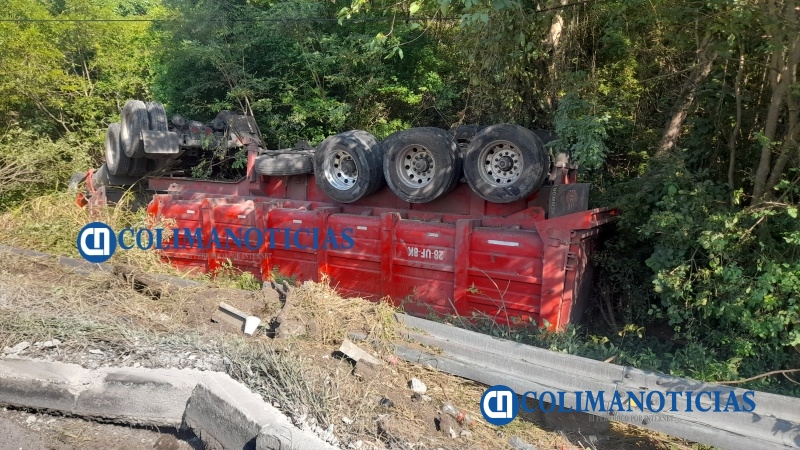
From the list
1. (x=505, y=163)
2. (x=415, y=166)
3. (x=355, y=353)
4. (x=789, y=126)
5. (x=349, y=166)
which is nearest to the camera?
(x=355, y=353)

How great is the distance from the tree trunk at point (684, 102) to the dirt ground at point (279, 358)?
338 centimetres

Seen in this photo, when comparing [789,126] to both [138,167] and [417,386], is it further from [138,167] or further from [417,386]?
[138,167]

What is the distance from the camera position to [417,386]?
4.04 meters

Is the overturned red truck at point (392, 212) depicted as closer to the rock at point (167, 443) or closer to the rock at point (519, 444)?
the rock at point (519, 444)

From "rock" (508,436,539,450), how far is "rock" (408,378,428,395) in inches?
25.7

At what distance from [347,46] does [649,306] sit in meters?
6.94

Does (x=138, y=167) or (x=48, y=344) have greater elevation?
(x=138, y=167)

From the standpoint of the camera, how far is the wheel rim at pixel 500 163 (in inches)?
217

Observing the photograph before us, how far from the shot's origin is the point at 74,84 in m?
12.3

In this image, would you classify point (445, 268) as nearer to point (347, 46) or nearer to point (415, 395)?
point (415, 395)

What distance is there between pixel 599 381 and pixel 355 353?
1643 mm

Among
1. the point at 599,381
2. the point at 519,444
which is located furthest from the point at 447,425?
the point at 599,381

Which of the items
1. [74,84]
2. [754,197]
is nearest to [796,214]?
[754,197]

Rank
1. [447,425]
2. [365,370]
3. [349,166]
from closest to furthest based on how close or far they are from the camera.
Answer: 1. [447,425]
2. [365,370]
3. [349,166]
